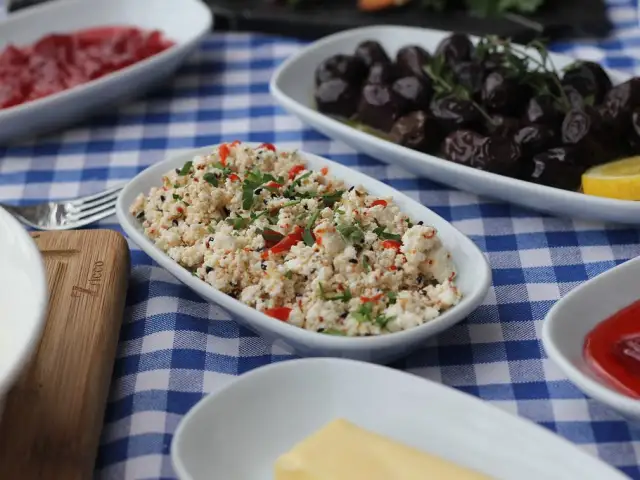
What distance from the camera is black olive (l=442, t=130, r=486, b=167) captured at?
1.44 metres

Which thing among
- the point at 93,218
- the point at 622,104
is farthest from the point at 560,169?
the point at 93,218

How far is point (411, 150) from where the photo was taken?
147 cm

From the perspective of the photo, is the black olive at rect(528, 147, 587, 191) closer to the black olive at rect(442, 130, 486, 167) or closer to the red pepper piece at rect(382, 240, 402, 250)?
the black olive at rect(442, 130, 486, 167)

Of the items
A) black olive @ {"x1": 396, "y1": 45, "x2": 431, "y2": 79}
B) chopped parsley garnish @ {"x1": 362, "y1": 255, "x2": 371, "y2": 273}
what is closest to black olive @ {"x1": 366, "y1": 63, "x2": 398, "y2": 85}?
black olive @ {"x1": 396, "y1": 45, "x2": 431, "y2": 79}

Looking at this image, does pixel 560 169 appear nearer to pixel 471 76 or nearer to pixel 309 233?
pixel 471 76

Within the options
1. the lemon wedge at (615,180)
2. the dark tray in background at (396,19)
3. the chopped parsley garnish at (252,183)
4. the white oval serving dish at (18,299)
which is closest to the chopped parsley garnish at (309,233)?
the chopped parsley garnish at (252,183)

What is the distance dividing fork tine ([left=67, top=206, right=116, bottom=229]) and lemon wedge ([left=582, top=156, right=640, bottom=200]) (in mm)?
786

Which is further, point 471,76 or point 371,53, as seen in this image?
point 371,53

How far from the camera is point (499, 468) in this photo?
36.7 inches

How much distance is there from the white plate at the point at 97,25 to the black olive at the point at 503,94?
679 millimetres

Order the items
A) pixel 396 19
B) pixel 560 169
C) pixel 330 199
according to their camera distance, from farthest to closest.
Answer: pixel 396 19
pixel 560 169
pixel 330 199

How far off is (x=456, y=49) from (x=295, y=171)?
1.65ft

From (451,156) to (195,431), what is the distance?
704 millimetres

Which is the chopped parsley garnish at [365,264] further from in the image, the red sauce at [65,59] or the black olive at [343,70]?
the red sauce at [65,59]
